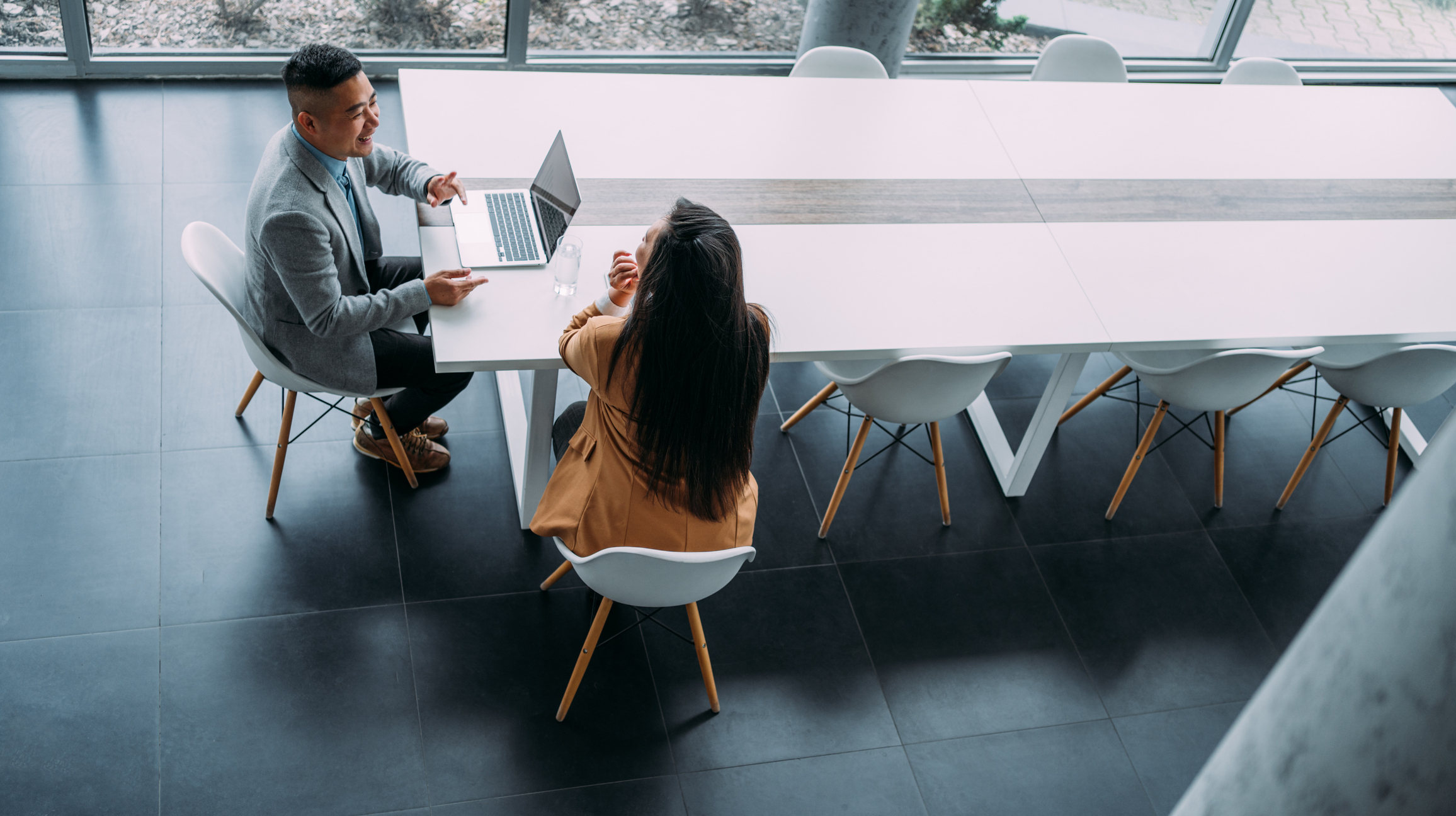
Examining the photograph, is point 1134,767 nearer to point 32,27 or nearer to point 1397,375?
point 1397,375

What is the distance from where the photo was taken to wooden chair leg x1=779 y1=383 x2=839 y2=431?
3.44 metres

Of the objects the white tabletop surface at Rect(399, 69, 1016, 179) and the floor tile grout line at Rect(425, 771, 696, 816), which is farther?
A: the white tabletop surface at Rect(399, 69, 1016, 179)

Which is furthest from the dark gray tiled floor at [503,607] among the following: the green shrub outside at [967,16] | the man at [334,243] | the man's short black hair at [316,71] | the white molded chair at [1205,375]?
the green shrub outside at [967,16]

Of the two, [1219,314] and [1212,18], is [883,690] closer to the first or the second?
[1219,314]

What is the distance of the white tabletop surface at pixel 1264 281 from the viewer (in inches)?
115

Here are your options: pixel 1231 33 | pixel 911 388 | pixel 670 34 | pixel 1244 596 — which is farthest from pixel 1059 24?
pixel 911 388

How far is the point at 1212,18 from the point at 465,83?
4.24m

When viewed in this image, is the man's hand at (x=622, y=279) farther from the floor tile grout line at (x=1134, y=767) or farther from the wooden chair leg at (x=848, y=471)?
the floor tile grout line at (x=1134, y=767)

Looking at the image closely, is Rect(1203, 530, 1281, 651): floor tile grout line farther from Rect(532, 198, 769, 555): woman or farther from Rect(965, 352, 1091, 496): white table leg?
Rect(532, 198, 769, 555): woman

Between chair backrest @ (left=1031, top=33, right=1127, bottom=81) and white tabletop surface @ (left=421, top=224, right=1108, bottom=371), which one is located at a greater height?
chair backrest @ (left=1031, top=33, right=1127, bottom=81)

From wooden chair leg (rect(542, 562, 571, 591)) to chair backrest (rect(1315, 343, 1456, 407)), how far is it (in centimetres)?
233

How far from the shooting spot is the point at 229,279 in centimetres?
261

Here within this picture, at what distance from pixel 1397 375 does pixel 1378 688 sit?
3432 millimetres

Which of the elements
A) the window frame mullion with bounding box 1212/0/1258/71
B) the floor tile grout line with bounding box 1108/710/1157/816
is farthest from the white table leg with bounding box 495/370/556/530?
the window frame mullion with bounding box 1212/0/1258/71
